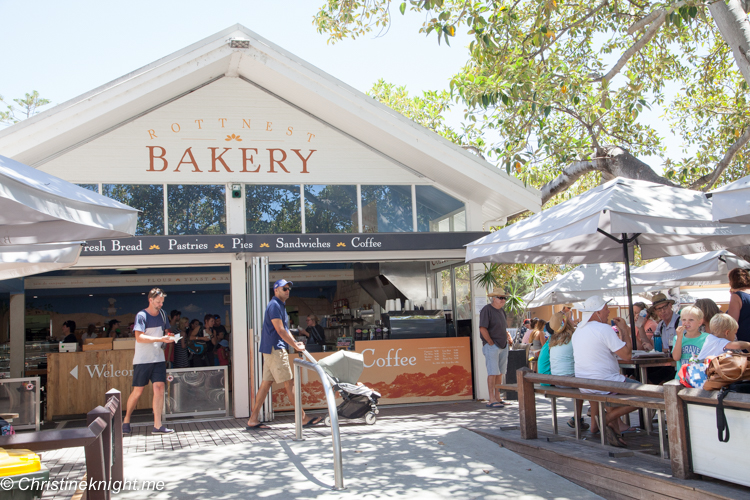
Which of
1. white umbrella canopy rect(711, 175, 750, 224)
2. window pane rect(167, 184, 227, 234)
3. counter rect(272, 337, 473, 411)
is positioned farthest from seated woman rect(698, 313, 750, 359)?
window pane rect(167, 184, 227, 234)

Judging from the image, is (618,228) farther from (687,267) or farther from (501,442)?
(687,267)

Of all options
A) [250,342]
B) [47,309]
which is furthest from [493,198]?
[47,309]

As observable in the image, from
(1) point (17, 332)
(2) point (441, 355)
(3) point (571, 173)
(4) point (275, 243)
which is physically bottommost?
(2) point (441, 355)

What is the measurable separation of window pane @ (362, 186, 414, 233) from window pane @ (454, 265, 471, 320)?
1.30 m

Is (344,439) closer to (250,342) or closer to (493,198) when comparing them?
(250,342)

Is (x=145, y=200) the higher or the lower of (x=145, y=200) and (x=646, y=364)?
the higher

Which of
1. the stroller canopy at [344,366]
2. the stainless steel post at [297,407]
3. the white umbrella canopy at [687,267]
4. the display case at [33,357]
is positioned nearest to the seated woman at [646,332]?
the white umbrella canopy at [687,267]

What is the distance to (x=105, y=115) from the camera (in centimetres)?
820

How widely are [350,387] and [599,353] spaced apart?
3.02m

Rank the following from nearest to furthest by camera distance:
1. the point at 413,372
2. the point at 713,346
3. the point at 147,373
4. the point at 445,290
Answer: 1. the point at 713,346
2. the point at 147,373
3. the point at 413,372
4. the point at 445,290

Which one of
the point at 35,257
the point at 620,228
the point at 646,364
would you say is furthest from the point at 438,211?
the point at 35,257

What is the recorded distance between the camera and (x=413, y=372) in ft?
30.6

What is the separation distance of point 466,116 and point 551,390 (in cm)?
624

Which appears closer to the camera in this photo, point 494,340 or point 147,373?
point 147,373
